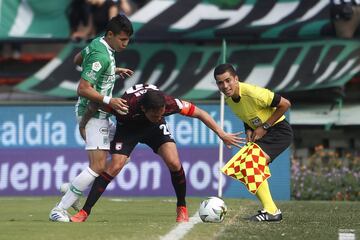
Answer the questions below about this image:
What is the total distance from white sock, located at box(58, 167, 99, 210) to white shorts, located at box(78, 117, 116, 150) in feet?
0.94

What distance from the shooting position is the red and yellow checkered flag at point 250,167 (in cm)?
1085

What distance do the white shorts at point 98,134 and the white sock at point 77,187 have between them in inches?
11.3

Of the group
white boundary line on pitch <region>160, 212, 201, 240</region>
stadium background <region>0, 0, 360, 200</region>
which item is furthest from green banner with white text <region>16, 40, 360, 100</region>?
white boundary line on pitch <region>160, 212, 201, 240</region>

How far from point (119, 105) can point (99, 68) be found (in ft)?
1.79

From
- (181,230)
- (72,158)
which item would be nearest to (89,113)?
(181,230)

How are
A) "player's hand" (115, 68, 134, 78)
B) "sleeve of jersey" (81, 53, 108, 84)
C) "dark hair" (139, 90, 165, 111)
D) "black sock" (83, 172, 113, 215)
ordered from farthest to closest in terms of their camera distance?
"player's hand" (115, 68, 134, 78) < "black sock" (83, 172, 113, 215) < "sleeve of jersey" (81, 53, 108, 84) < "dark hair" (139, 90, 165, 111)

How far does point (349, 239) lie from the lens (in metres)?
8.82

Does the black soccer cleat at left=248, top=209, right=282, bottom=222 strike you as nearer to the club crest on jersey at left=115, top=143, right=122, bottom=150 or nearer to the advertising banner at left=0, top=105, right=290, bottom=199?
the club crest on jersey at left=115, top=143, right=122, bottom=150

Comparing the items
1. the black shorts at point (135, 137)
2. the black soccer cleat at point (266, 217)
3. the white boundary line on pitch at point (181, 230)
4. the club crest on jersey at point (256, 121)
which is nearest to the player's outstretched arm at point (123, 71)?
the black shorts at point (135, 137)

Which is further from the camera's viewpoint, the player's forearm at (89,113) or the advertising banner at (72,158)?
the advertising banner at (72,158)

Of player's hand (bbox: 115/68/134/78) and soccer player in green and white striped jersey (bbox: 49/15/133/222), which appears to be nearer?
soccer player in green and white striped jersey (bbox: 49/15/133/222)

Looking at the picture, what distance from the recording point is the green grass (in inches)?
353

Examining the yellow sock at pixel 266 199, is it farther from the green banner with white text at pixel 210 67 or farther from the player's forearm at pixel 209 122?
the green banner with white text at pixel 210 67

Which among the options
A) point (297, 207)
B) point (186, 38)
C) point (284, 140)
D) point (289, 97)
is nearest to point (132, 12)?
point (186, 38)
